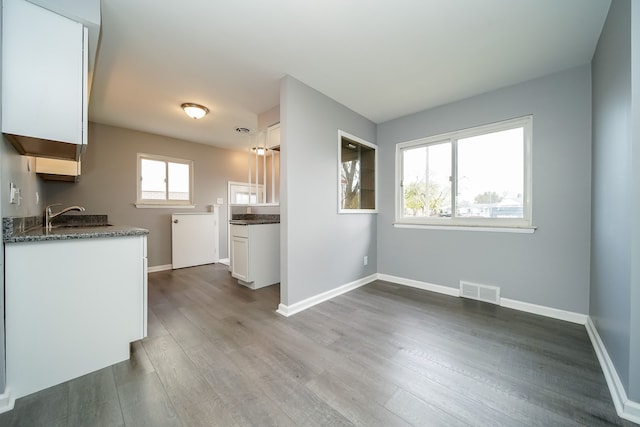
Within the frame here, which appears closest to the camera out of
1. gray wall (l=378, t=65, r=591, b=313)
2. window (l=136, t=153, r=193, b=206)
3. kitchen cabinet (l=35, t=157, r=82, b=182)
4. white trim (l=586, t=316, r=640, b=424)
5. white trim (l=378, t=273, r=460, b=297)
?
white trim (l=586, t=316, r=640, b=424)

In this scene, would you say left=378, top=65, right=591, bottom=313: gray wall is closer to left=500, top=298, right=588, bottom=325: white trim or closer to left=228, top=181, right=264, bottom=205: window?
left=500, top=298, right=588, bottom=325: white trim

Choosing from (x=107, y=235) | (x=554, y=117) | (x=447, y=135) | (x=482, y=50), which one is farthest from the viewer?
(x=447, y=135)

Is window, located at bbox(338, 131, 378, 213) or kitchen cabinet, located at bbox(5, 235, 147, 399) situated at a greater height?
window, located at bbox(338, 131, 378, 213)

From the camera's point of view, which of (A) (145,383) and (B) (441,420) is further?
(A) (145,383)

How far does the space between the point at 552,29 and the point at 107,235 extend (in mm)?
3712

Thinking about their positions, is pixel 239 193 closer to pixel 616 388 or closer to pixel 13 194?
pixel 13 194

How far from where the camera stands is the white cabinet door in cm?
335

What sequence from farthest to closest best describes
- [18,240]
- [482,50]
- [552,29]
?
[482,50] → [552,29] → [18,240]

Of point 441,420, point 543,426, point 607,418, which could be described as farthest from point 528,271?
point 441,420

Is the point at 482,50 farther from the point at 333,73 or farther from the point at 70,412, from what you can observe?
the point at 70,412

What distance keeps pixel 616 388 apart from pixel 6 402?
11.4 ft

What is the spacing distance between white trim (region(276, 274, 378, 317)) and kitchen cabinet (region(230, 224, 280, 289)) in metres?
0.96

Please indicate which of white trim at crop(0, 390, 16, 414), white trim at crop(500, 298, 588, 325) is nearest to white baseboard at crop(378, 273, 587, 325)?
white trim at crop(500, 298, 588, 325)

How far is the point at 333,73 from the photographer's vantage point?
97.7 inches
